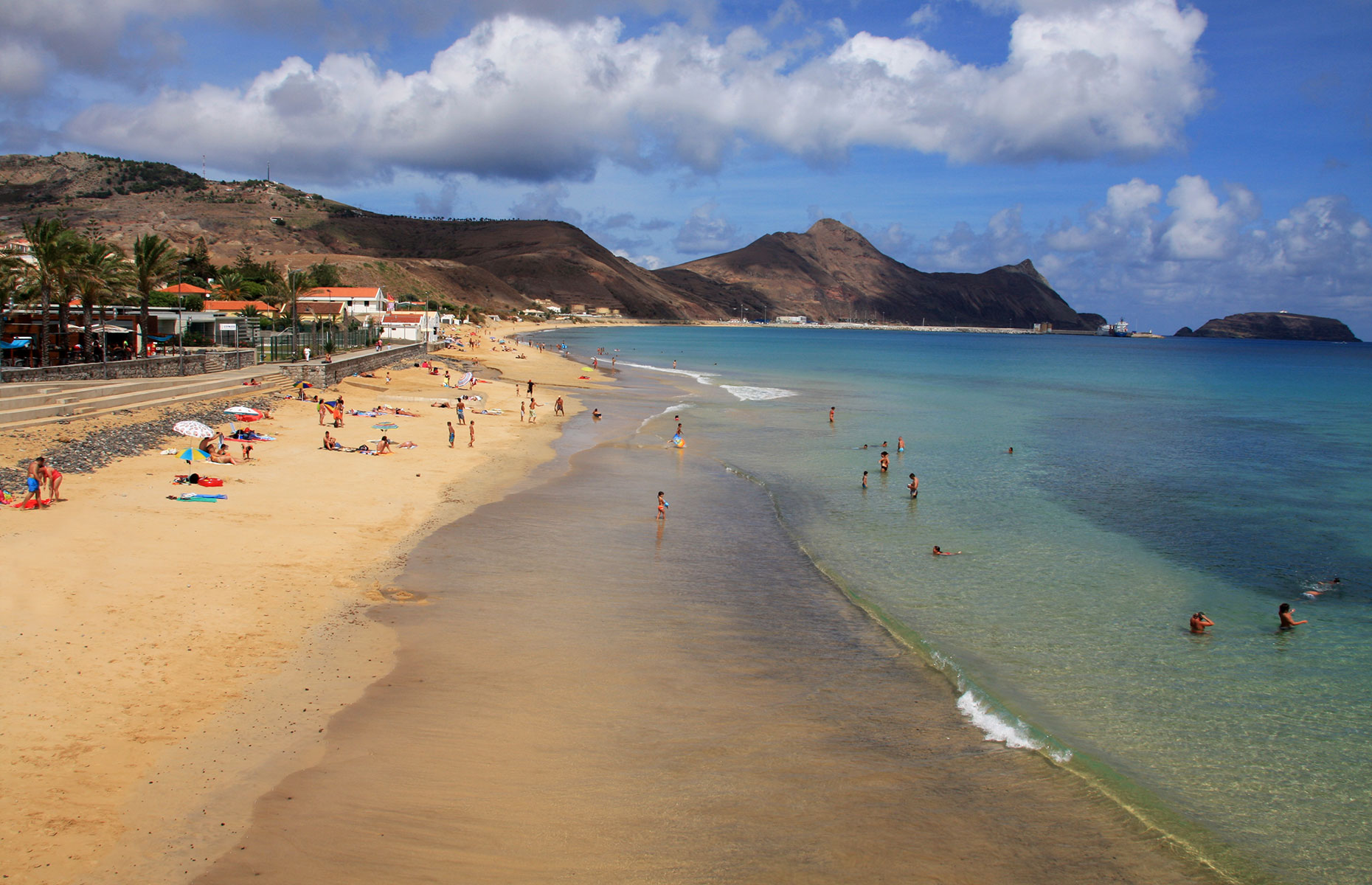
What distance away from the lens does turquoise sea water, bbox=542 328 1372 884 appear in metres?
9.14

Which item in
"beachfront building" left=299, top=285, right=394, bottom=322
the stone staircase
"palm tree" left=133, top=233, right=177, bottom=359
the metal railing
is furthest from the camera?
"beachfront building" left=299, top=285, right=394, bottom=322

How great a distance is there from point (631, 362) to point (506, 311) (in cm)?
9767

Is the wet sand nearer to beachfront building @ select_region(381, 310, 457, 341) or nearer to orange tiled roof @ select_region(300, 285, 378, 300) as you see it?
beachfront building @ select_region(381, 310, 457, 341)

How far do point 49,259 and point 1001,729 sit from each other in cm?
3658

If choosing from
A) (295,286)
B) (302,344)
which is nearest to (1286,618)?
(302,344)

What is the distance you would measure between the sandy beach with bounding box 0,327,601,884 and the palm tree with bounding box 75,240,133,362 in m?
14.9

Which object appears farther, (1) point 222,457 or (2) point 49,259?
(2) point 49,259

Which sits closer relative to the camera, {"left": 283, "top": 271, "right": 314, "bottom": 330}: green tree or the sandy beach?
the sandy beach

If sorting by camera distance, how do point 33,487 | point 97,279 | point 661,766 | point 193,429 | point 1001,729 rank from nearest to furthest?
1. point 661,766
2. point 1001,729
3. point 33,487
4. point 193,429
5. point 97,279

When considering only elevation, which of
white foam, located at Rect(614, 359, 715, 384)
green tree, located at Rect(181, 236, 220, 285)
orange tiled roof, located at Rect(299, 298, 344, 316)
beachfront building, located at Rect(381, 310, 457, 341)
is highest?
green tree, located at Rect(181, 236, 220, 285)

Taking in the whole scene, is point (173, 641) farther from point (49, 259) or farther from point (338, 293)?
point (338, 293)

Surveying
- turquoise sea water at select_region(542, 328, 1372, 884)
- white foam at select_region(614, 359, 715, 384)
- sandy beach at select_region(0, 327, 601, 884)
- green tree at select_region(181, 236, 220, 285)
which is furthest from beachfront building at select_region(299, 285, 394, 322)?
sandy beach at select_region(0, 327, 601, 884)

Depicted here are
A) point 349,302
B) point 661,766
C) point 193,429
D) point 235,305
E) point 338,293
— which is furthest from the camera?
point 338,293

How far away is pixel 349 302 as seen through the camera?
2968 inches
